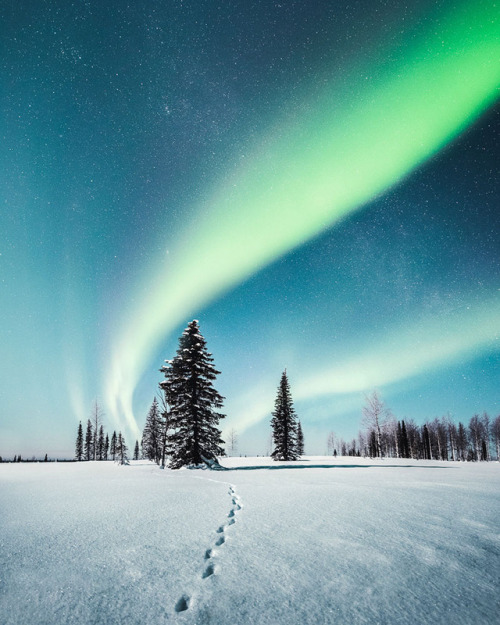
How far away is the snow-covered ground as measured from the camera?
7.15 ft

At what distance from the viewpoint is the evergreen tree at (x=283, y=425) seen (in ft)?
119

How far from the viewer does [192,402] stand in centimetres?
1895

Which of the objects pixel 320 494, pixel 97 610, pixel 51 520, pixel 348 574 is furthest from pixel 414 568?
pixel 51 520

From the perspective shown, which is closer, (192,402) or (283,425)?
(192,402)

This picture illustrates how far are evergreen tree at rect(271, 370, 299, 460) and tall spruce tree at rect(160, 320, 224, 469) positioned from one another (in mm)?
19290

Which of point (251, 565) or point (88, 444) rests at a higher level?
point (251, 565)

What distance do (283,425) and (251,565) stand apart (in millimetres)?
36713

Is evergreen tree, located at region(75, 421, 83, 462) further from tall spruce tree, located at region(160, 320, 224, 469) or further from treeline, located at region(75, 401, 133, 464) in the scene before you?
tall spruce tree, located at region(160, 320, 224, 469)

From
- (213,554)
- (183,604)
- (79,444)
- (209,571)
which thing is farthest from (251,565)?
(79,444)

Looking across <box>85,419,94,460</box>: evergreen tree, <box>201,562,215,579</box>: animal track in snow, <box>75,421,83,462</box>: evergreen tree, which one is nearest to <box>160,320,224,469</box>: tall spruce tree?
<box>201,562,215,579</box>: animal track in snow

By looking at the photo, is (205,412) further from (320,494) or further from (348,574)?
(348,574)

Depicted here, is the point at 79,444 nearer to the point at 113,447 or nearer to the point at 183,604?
the point at 113,447

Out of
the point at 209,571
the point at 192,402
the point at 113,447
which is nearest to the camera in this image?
the point at 209,571

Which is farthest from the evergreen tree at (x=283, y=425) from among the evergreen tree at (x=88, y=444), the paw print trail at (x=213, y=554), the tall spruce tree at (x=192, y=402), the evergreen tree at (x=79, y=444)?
the evergreen tree at (x=79, y=444)
